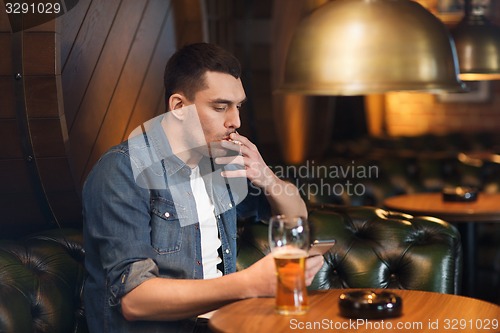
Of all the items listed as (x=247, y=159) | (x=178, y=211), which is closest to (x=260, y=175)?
(x=247, y=159)

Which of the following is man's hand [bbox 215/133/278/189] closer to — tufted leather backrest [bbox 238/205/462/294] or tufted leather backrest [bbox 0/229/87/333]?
tufted leather backrest [bbox 238/205/462/294]

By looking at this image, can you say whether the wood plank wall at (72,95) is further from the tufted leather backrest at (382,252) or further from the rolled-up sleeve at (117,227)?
the tufted leather backrest at (382,252)

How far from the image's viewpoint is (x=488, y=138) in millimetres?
7984

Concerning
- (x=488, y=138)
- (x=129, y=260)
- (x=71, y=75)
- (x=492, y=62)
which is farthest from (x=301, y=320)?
(x=488, y=138)

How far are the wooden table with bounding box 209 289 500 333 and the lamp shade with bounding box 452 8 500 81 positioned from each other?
1.89 metres

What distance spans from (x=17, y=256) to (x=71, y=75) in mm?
538

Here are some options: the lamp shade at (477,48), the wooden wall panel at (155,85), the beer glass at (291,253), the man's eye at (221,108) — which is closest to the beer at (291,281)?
the beer glass at (291,253)

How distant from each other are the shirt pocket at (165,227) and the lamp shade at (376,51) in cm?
52

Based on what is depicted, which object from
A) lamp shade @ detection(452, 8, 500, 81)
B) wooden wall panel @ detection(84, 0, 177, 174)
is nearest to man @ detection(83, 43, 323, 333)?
wooden wall panel @ detection(84, 0, 177, 174)

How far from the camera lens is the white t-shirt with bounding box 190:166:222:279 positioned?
7.39 feet

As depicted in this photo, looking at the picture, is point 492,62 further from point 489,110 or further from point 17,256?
point 489,110

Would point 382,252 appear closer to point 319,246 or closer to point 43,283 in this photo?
→ point 319,246

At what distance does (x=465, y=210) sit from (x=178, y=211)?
2.15 meters

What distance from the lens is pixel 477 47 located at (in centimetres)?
378
